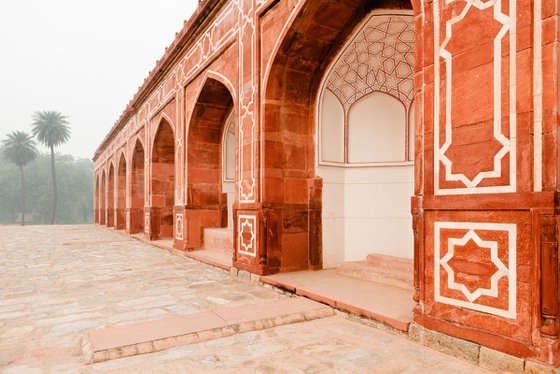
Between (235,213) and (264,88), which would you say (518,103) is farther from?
(235,213)

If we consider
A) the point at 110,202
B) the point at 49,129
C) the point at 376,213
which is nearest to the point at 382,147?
the point at 376,213

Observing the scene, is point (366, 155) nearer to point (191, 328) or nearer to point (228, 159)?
point (191, 328)

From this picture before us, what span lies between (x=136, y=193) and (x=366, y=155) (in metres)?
11.2

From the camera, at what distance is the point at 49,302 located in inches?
169

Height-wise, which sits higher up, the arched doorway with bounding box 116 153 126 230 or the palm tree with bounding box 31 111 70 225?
the palm tree with bounding box 31 111 70 225

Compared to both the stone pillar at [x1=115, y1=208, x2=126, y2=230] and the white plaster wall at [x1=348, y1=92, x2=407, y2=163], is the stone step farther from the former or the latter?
the stone pillar at [x1=115, y1=208, x2=126, y2=230]

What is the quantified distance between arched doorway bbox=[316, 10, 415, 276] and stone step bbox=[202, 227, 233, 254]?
248 cm

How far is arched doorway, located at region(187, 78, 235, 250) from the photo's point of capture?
27.7 ft

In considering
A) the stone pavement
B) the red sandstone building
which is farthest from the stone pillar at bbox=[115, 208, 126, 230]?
the stone pavement

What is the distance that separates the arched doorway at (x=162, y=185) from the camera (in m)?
11.3

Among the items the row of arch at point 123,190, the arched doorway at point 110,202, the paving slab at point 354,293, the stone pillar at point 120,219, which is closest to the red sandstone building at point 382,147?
the paving slab at point 354,293

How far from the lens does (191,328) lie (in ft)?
10.2

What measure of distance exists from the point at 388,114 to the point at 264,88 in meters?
2.00

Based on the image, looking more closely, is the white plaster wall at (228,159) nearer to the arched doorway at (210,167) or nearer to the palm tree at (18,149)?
the arched doorway at (210,167)
